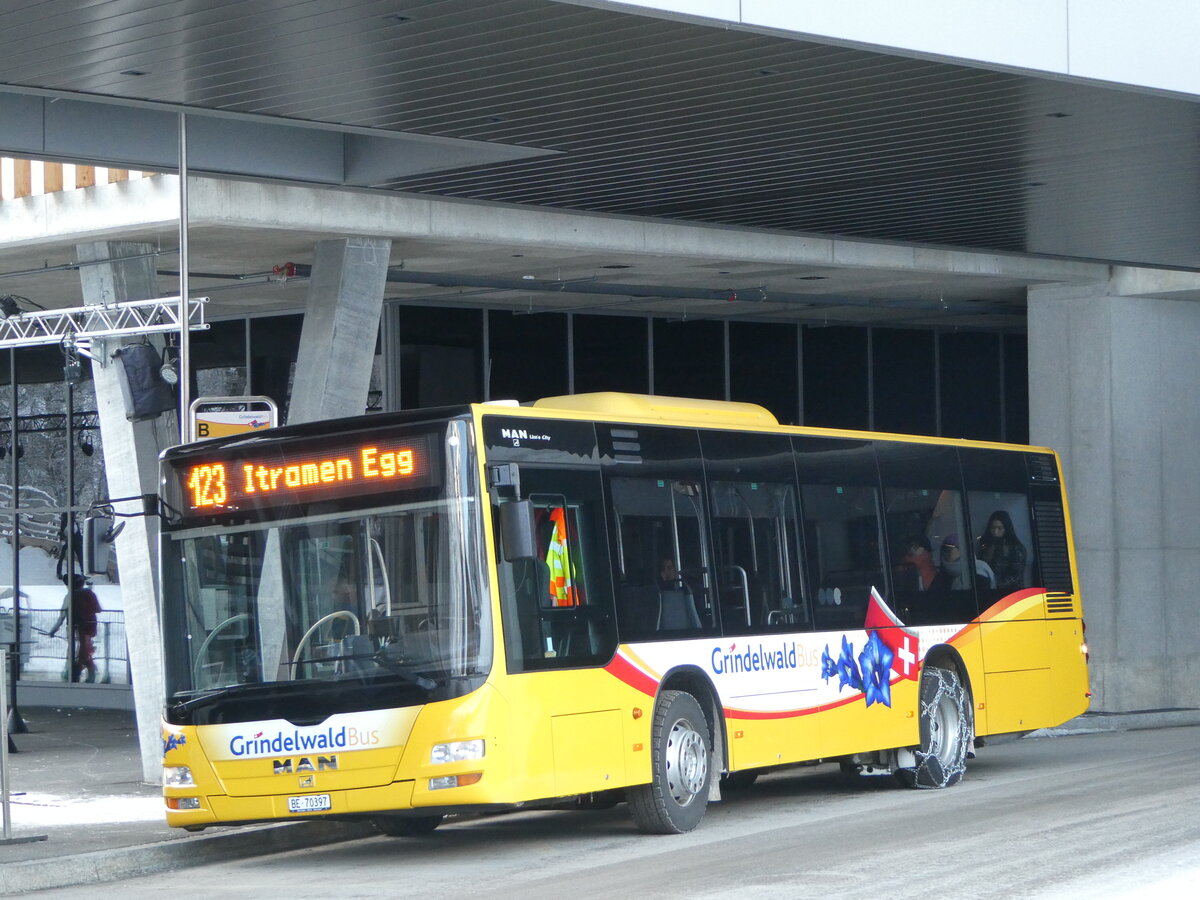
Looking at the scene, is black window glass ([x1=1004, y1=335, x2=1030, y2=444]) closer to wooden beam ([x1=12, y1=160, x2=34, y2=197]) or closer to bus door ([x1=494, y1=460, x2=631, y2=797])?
wooden beam ([x1=12, y1=160, x2=34, y2=197])

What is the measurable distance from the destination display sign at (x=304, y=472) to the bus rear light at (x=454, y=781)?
5.73ft

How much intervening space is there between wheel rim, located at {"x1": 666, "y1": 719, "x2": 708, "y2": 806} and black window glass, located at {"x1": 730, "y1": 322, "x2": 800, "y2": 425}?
47.7 ft

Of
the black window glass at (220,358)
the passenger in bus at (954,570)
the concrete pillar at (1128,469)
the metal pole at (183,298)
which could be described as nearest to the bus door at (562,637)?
the metal pole at (183,298)

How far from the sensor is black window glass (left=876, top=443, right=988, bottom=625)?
14750 mm

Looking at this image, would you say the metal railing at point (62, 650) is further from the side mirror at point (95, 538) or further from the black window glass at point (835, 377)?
the side mirror at point (95, 538)

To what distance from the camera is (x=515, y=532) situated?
34.1ft

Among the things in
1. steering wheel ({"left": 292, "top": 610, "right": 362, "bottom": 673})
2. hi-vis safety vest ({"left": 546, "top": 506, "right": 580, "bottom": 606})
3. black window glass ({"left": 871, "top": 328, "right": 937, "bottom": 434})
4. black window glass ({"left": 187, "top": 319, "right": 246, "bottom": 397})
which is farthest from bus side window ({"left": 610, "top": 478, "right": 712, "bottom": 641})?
black window glass ({"left": 871, "top": 328, "right": 937, "bottom": 434})

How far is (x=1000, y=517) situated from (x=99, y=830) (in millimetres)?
8551

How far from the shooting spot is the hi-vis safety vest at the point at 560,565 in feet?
36.1

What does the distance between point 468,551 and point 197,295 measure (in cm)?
1161

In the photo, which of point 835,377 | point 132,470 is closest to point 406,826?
point 132,470

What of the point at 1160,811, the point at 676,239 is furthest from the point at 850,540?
the point at 676,239

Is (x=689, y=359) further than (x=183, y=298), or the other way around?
(x=689, y=359)

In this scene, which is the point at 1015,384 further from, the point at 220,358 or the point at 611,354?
the point at 220,358
